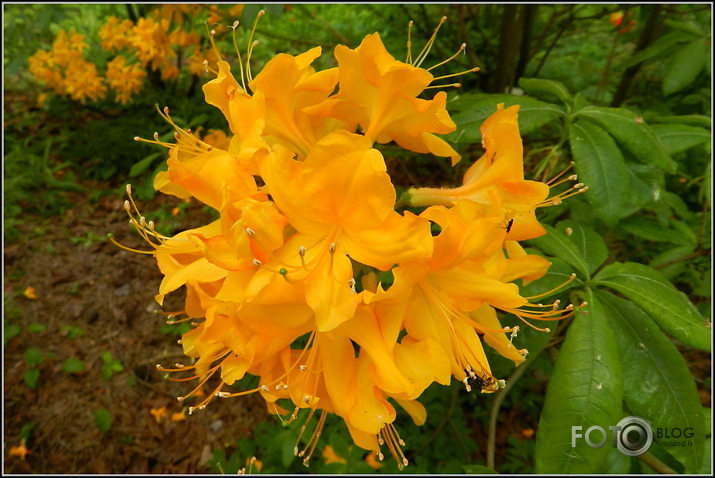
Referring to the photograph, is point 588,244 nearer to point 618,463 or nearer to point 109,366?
point 618,463

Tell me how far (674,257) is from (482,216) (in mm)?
1182

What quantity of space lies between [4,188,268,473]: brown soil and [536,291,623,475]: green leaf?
7.77ft

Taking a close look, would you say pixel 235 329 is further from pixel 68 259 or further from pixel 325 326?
pixel 68 259

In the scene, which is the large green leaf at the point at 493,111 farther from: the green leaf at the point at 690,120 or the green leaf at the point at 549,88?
the green leaf at the point at 690,120

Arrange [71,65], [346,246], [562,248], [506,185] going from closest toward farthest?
[346,246] → [506,185] → [562,248] → [71,65]

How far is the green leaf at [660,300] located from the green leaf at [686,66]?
1132mm

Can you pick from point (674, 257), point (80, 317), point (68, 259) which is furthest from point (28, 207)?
point (674, 257)

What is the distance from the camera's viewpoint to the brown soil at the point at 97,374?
3.11 meters

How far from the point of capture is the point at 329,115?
3.57 feet

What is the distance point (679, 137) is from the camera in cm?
154

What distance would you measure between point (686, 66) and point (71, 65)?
5.08 meters

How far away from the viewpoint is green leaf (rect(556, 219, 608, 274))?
1394mm

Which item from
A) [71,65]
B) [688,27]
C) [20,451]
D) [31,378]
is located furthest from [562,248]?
[71,65]

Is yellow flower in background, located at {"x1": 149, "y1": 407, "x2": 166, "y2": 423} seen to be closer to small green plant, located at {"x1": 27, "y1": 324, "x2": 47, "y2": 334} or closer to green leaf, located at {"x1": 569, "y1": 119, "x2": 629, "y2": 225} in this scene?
small green plant, located at {"x1": 27, "y1": 324, "x2": 47, "y2": 334}
